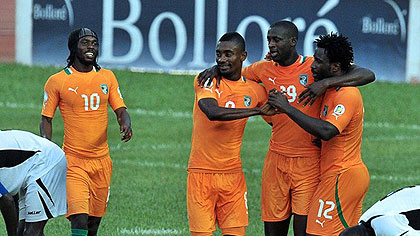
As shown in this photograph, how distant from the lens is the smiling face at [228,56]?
8.70 meters

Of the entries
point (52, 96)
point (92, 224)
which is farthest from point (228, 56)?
point (92, 224)

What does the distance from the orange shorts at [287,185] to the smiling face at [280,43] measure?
89cm

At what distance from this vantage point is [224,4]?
24.7 meters

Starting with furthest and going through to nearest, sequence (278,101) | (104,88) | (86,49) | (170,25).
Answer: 1. (170,25)
2. (104,88)
3. (86,49)
4. (278,101)

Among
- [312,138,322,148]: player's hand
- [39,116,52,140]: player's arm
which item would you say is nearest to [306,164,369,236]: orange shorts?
[312,138,322,148]: player's hand

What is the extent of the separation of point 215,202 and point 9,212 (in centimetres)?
178

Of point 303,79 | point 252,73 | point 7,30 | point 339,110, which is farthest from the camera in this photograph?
point 7,30

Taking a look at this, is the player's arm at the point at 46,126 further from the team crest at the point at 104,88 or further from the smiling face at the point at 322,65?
the smiling face at the point at 322,65

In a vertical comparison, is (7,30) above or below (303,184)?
above

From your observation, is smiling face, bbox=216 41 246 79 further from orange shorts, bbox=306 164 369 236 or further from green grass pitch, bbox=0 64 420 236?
green grass pitch, bbox=0 64 420 236

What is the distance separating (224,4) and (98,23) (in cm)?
314

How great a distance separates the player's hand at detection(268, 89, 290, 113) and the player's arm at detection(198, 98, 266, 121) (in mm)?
136

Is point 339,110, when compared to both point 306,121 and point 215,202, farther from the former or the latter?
point 215,202

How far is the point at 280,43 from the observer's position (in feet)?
29.1
